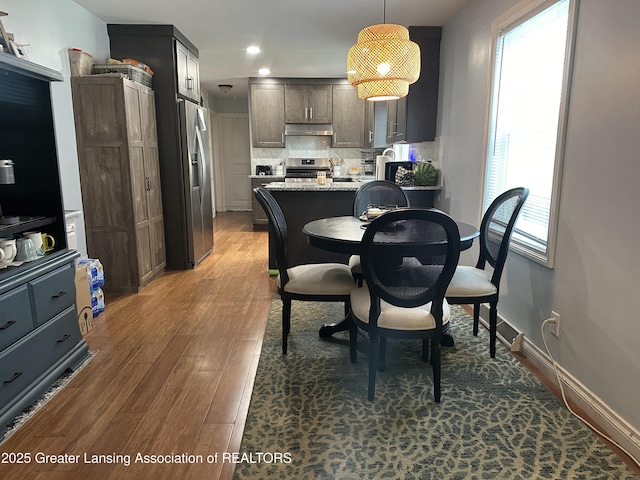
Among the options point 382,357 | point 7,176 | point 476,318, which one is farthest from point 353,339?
point 7,176

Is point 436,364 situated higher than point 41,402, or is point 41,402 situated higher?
point 436,364

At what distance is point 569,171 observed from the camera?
2.12m

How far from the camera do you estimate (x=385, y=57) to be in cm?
250

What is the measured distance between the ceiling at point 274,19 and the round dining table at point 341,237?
191 cm

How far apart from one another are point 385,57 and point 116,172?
2.42m

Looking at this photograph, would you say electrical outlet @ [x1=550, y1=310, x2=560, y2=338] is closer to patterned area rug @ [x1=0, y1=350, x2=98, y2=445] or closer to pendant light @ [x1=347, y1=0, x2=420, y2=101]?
pendant light @ [x1=347, y1=0, x2=420, y2=101]

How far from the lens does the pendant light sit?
249 cm

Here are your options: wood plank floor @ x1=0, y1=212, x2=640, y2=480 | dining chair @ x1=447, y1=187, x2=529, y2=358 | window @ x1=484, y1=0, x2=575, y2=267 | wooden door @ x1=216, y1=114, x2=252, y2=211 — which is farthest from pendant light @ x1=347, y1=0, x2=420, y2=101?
wooden door @ x1=216, y1=114, x2=252, y2=211

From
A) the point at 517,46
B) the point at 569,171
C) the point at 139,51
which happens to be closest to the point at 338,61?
the point at 139,51

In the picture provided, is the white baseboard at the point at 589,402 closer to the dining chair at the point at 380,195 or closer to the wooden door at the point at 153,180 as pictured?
the dining chair at the point at 380,195

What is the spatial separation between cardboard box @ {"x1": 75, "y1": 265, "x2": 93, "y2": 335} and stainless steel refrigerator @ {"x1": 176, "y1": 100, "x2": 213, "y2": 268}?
1543 mm

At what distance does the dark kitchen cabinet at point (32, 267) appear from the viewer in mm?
1931

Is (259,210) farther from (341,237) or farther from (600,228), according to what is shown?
(600,228)

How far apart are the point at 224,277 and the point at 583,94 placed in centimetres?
333
